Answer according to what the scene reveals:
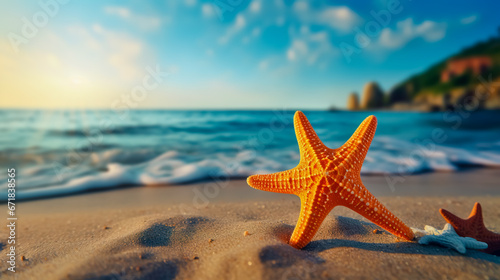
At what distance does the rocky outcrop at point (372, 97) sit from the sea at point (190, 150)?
5695mm

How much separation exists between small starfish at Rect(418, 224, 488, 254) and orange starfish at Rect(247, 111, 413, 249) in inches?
6.5

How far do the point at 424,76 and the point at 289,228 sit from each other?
21746 millimetres

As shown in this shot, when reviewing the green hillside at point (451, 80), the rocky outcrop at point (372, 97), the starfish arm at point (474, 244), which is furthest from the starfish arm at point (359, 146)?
the rocky outcrop at point (372, 97)

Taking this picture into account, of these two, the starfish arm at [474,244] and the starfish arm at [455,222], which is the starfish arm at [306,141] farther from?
the starfish arm at [474,244]

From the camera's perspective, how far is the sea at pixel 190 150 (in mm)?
6566

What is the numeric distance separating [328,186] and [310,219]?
39cm

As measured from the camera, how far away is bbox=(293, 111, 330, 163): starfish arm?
262cm

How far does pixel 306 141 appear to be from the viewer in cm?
271

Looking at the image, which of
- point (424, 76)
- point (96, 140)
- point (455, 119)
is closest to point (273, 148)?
point (96, 140)

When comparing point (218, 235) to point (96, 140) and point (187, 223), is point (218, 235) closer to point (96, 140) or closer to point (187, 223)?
point (187, 223)

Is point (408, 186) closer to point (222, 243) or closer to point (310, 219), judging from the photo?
point (310, 219)

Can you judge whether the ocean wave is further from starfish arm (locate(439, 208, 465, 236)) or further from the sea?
starfish arm (locate(439, 208, 465, 236))

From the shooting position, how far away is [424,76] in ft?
61.8

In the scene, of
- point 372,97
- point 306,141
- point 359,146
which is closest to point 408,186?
point 359,146
